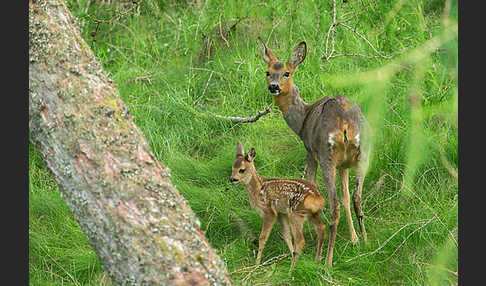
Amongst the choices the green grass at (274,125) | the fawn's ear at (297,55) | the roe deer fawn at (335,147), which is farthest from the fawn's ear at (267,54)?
the roe deer fawn at (335,147)

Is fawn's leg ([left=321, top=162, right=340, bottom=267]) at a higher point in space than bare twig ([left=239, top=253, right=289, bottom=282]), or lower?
higher

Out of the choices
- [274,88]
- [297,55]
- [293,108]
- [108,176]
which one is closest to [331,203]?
[293,108]

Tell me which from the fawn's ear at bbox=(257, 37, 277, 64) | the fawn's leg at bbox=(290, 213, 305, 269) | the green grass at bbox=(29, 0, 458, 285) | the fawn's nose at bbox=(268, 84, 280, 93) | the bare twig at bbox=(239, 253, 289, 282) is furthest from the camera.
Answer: the fawn's ear at bbox=(257, 37, 277, 64)

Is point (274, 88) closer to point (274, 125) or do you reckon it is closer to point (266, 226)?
point (274, 125)

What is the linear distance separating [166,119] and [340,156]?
2.31 meters

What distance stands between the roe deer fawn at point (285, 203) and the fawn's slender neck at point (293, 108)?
57 cm

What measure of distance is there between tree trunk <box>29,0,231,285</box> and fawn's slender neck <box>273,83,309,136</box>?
Result: 231 cm

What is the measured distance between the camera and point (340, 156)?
16.3 feet

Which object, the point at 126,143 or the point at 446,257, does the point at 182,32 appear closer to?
the point at 126,143

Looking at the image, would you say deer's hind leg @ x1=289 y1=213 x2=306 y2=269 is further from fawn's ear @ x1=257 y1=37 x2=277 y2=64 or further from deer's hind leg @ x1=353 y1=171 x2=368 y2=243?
fawn's ear @ x1=257 y1=37 x2=277 y2=64

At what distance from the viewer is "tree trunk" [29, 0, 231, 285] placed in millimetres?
3170

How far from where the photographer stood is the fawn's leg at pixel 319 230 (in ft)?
16.1

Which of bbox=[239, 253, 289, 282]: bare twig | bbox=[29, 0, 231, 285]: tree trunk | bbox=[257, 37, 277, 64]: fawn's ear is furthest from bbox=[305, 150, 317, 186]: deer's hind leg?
bbox=[29, 0, 231, 285]: tree trunk

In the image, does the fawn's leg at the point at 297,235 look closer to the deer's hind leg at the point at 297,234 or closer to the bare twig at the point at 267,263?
the deer's hind leg at the point at 297,234
